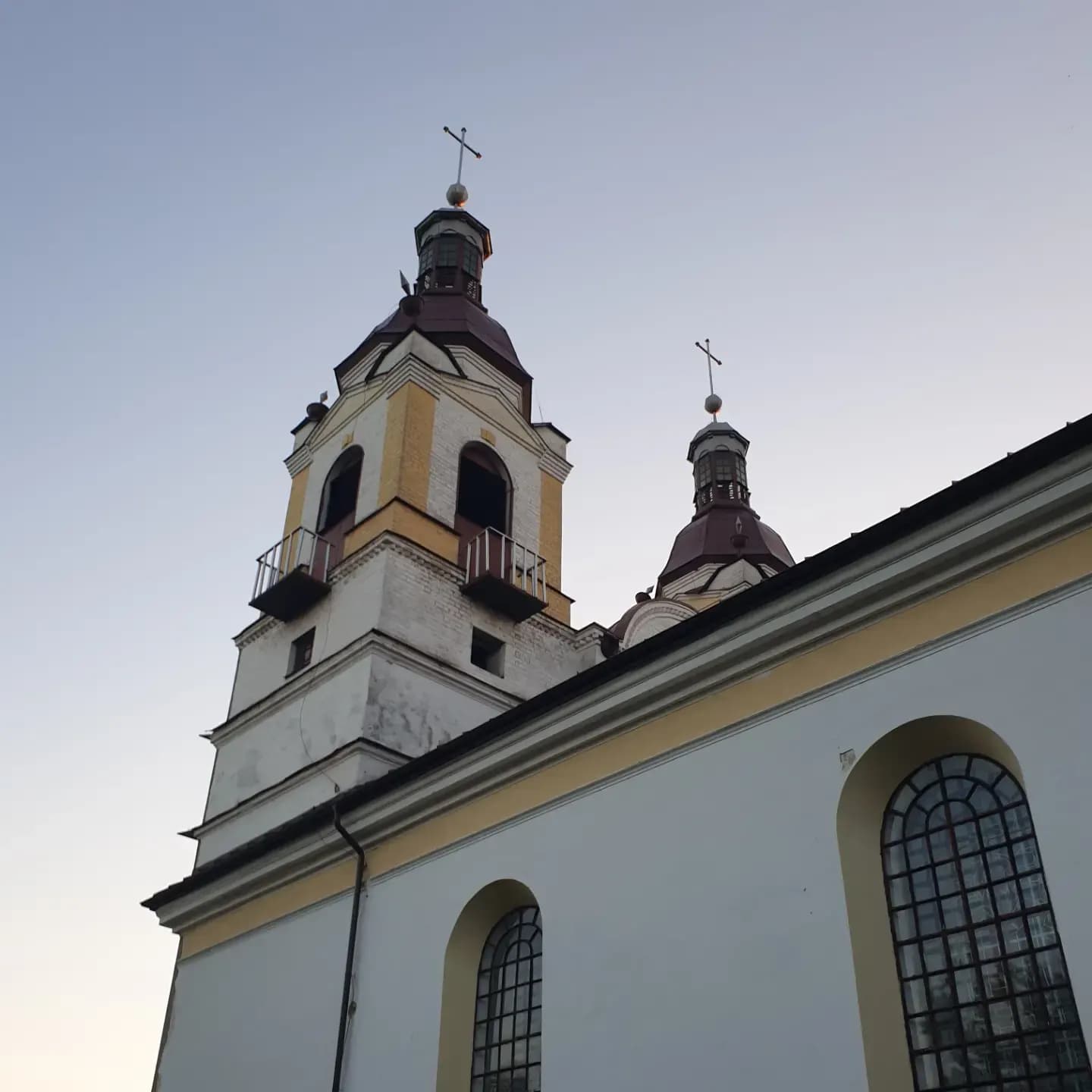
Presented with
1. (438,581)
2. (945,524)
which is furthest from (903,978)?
(438,581)

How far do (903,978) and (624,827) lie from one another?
8.90 ft

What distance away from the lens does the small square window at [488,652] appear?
56.4 ft

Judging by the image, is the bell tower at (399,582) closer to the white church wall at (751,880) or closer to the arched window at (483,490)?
the arched window at (483,490)

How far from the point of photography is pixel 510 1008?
35.6 ft

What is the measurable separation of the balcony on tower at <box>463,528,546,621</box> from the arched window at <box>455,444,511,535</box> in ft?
1.78

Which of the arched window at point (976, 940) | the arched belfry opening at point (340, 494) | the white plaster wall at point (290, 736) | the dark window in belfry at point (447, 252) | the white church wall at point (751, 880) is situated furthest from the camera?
the dark window in belfry at point (447, 252)

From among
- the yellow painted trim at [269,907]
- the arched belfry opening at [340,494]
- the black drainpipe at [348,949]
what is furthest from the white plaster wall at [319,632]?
the black drainpipe at [348,949]

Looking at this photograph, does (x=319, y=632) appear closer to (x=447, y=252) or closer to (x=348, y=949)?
(x=348, y=949)

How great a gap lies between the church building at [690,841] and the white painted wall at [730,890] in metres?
0.02

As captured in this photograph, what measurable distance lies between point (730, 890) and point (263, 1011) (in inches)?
267

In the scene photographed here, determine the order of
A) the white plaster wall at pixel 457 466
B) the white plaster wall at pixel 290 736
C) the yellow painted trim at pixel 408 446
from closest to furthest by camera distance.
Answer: the white plaster wall at pixel 290 736, the yellow painted trim at pixel 408 446, the white plaster wall at pixel 457 466

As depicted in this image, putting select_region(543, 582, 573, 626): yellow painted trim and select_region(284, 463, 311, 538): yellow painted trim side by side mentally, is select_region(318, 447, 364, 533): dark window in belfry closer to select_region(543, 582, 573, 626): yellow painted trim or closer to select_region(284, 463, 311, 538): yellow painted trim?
select_region(284, 463, 311, 538): yellow painted trim

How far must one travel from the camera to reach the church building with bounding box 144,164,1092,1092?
767cm

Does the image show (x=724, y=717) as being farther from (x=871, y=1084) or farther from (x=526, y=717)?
(x=871, y=1084)
